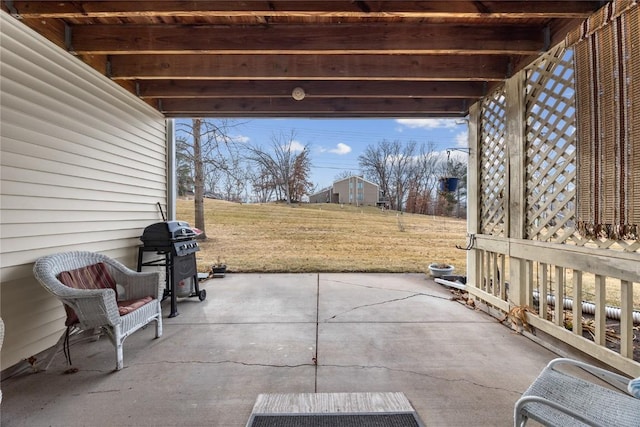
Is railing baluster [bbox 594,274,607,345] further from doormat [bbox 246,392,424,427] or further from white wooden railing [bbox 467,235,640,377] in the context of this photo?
doormat [bbox 246,392,424,427]

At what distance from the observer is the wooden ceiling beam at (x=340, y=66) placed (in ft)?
10.6

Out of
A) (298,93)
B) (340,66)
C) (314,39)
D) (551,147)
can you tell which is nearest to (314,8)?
(314,39)

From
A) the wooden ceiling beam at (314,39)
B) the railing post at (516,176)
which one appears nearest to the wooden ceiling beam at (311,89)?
the railing post at (516,176)

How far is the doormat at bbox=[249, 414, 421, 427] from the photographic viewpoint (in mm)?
1691

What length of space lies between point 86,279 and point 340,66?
3246 mm

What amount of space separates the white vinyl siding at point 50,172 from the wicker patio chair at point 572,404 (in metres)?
3.38

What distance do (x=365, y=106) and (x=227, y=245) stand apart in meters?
5.33

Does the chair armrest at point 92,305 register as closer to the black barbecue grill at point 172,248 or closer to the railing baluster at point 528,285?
the black barbecue grill at point 172,248

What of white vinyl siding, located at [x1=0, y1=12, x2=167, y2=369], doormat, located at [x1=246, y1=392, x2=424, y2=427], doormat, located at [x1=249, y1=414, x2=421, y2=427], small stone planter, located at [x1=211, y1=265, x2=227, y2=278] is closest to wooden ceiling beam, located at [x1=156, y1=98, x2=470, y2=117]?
white vinyl siding, located at [x1=0, y1=12, x2=167, y2=369]

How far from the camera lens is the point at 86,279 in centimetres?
262

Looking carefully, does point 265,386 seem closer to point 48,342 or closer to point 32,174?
point 48,342

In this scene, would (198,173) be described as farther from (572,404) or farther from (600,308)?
(572,404)

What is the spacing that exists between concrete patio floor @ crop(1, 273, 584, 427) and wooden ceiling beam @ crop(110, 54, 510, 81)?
8.97 ft

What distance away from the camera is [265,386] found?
211 cm
